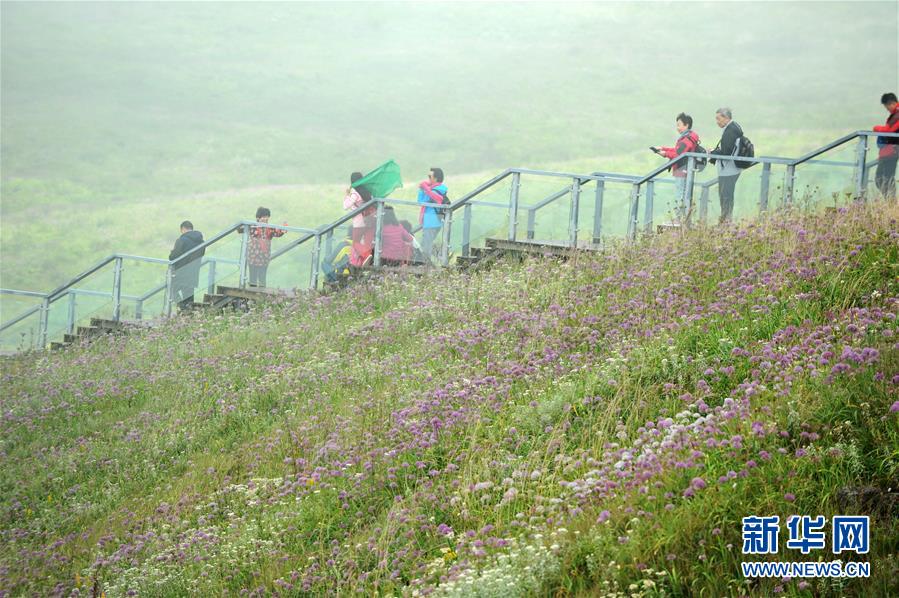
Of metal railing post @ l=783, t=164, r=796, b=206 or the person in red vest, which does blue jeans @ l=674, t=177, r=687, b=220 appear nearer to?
the person in red vest

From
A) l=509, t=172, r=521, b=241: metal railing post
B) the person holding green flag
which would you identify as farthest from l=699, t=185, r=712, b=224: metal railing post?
the person holding green flag

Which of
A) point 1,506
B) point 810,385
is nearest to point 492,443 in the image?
point 810,385

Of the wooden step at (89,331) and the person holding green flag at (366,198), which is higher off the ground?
the person holding green flag at (366,198)

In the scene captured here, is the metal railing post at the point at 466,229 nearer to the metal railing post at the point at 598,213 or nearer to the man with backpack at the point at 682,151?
the metal railing post at the point at 598,213

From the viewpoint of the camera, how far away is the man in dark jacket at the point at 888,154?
46.0 ft

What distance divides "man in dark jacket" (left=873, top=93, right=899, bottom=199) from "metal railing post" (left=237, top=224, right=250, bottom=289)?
10697 millimetres

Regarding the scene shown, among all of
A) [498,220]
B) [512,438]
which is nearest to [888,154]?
[498,220]

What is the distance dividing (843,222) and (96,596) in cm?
824

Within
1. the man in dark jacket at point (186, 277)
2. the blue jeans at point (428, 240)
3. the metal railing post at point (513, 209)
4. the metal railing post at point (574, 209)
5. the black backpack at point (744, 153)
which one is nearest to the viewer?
the black backpack at point (744, 153)

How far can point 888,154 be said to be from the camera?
46.5 feet

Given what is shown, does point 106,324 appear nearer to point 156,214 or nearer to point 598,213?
point 598,213

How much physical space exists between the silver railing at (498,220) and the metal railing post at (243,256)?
2 cm

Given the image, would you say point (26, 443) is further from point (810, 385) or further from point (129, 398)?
point (810, 385)

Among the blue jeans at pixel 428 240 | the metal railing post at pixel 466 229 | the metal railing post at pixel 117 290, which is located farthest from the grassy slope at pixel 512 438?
the metal railing post at pixel 117 290
